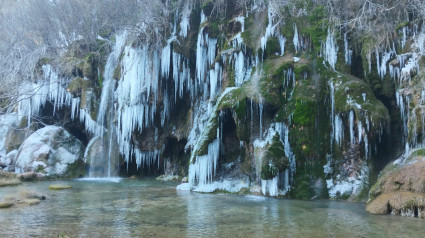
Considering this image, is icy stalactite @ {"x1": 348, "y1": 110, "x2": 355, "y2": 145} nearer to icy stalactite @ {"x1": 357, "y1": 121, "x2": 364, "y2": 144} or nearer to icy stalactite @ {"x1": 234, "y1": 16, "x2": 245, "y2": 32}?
icy stalactite @ {"x1": 357, "y1": 121, "x2": 364, "y2": 144}

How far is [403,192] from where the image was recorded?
1021 centimetres

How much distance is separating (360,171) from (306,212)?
4.33 metres

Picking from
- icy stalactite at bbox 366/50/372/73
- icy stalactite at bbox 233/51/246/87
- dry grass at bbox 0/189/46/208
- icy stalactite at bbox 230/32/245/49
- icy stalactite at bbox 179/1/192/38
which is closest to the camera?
dry grass at bbox 0/189/46/208

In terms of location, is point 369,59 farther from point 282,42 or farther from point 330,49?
point 282,42

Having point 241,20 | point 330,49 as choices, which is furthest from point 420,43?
point 241,20

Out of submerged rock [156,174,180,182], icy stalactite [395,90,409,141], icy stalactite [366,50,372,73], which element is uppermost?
icy stalactite [366,50,372,73]

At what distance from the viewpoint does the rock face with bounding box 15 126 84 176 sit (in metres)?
23.6

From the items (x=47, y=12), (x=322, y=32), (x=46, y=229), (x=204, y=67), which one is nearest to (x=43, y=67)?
(x=47, y=12)

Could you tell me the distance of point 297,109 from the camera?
14.8 meters

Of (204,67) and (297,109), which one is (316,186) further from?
(204,67)

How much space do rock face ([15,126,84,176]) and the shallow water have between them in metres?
11.6

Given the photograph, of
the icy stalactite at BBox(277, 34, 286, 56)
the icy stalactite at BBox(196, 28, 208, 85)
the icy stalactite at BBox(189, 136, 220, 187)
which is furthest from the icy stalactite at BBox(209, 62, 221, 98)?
the icy stalactite at BBox(189, 136, 220, 187)

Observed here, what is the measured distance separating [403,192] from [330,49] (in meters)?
7.53

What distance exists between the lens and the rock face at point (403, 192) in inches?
379
